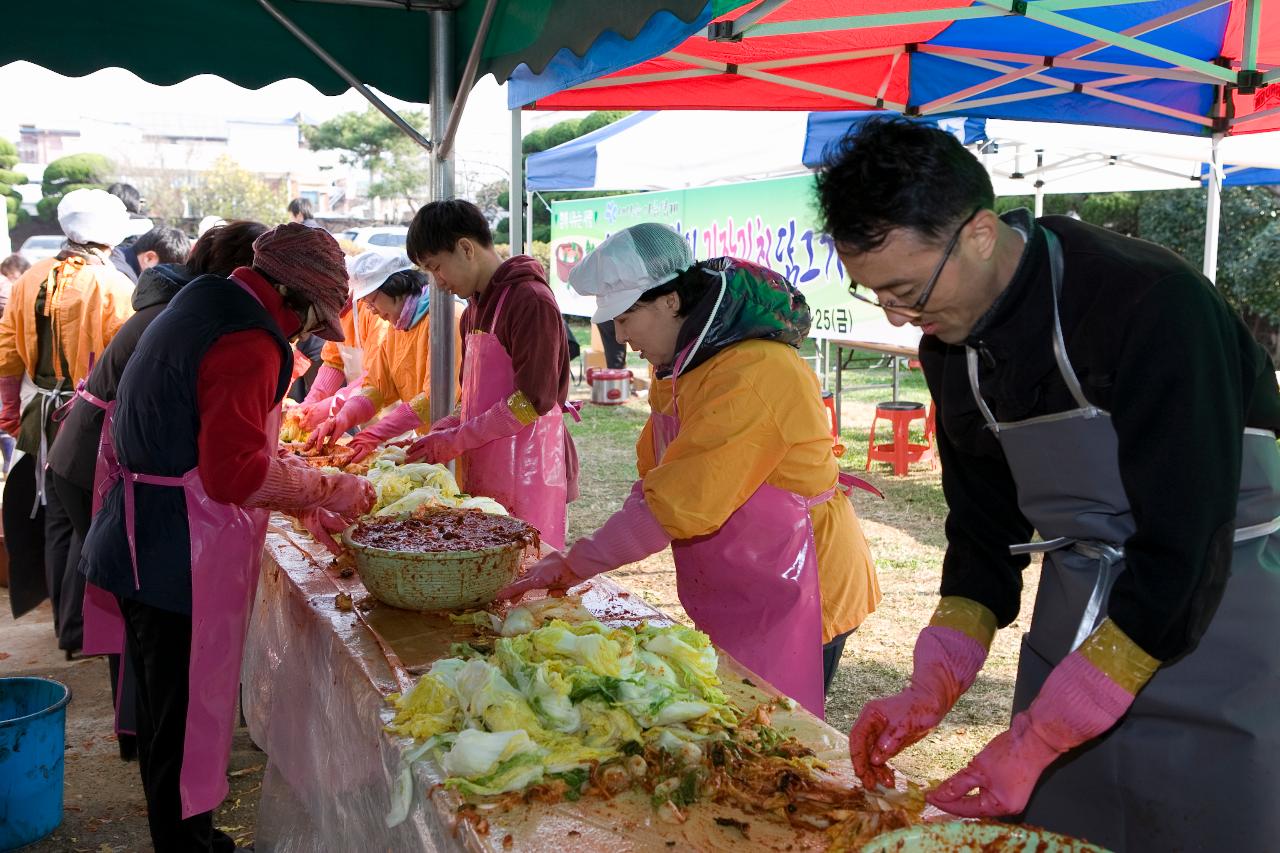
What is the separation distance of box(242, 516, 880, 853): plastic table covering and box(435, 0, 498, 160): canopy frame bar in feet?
5.52

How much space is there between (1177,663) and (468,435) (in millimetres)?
2592

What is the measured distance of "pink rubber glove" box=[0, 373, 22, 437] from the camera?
4883mm

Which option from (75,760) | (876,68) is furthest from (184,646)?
(876,68)

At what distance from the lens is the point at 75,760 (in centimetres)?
398

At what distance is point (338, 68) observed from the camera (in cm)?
401

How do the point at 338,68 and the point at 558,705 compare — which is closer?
the point at 558,705

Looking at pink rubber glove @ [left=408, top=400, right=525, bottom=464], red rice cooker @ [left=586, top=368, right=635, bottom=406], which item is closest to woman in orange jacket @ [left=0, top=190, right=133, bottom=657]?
pink rubber glove @ [left=408, top=400, right=525, bottom=464]

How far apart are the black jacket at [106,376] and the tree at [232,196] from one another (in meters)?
33.6

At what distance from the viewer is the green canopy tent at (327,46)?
3.55 meters

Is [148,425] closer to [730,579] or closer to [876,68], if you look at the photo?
[730,579]

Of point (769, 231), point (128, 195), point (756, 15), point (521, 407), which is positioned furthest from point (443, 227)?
point (769, 231)

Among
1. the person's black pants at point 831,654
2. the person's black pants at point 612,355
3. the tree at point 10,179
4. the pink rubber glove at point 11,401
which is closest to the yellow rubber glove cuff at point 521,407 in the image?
the person's black pants at point 831,654

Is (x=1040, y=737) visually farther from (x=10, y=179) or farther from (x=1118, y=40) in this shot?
(x=10, y=179)

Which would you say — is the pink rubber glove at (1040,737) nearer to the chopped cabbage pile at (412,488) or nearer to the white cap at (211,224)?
the chopped cabbage pile at (412,488)
